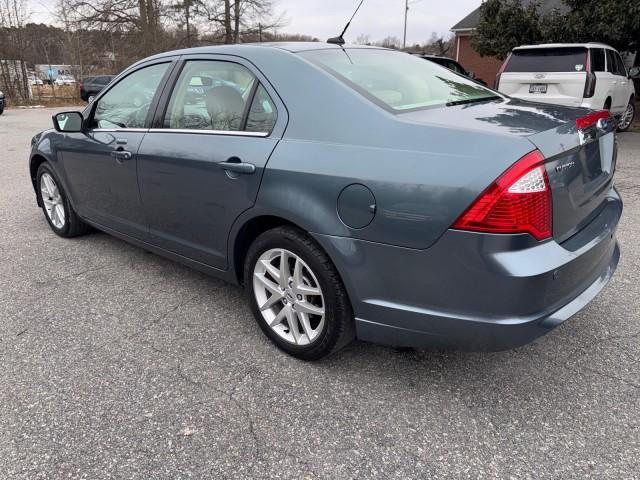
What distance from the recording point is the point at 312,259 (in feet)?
7.75

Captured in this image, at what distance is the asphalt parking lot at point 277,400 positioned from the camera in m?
1.98

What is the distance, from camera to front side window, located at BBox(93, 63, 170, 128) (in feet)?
11.0

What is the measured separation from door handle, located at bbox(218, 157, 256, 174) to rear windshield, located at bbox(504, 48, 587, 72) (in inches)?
313

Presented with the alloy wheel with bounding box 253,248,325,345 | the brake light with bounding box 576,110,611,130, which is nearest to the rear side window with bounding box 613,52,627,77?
the brake light with bounding box 576,110,611,130

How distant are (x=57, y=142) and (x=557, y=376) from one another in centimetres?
408

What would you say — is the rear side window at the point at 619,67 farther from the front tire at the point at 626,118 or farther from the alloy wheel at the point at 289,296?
the alloy wheel at the point at 289,296

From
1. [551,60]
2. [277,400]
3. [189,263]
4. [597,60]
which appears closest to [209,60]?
[189,263]

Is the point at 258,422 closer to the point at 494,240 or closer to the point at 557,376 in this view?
the point at 494,240

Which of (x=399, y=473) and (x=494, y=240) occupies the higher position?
(x=494, y=240)

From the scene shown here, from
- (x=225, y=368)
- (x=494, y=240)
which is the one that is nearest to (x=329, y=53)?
(x=494, y=240)

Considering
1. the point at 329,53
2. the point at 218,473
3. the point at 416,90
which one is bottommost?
the point at 218,473

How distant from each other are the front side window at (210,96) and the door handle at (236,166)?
209mm

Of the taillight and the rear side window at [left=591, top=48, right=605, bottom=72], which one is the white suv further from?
the taillight

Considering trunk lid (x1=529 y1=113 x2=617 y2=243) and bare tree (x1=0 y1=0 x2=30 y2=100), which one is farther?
bare tree (x1=0 y1=0 x2=30 y2=100)
